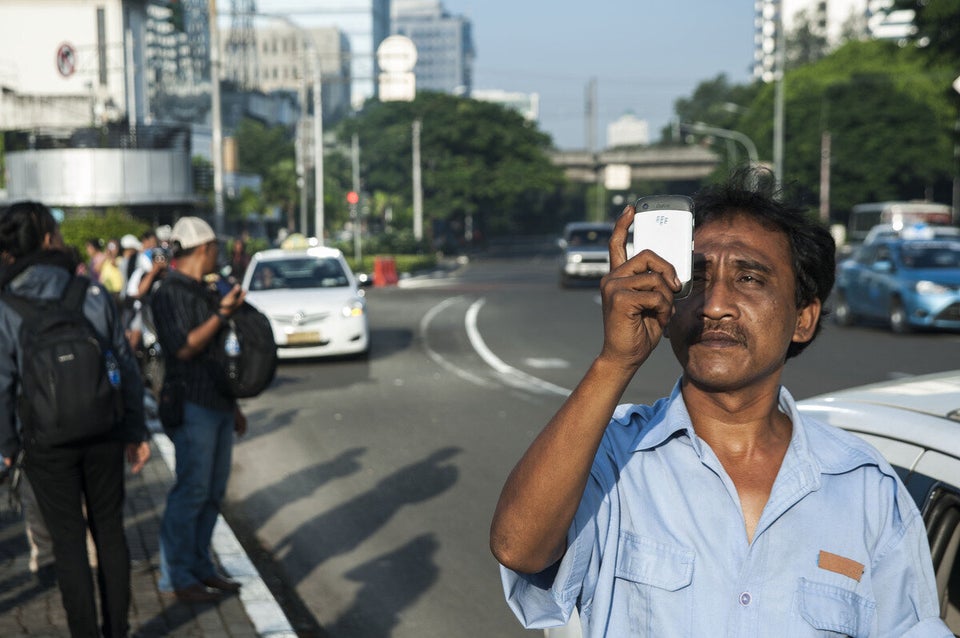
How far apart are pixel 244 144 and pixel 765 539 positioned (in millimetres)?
92330

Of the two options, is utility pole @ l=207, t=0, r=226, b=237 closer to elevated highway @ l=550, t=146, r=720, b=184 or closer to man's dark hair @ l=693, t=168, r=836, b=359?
man's dark hair @ l=693, t=168, r=836, b=359

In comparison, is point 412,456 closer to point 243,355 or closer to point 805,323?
point 243,355

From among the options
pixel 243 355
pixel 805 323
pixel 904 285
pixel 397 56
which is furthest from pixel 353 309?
pixel 397 56

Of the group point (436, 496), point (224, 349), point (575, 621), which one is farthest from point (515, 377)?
point (575, 621)

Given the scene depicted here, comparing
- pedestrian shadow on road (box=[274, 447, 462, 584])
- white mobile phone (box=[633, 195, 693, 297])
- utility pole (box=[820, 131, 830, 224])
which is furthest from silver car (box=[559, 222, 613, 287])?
utility pole (box=[820, 131, 830, 224])

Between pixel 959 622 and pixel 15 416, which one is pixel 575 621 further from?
pixel 15 416

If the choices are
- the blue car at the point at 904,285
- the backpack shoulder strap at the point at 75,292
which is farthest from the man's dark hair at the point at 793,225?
the blue car at the point at 904,285

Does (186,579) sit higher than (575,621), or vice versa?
(575,621)

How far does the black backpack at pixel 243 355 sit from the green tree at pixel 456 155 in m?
75.1

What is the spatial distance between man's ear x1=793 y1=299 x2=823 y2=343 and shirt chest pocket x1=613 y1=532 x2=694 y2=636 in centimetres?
58

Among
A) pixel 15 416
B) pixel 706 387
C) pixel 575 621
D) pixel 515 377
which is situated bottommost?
pixel 515 377

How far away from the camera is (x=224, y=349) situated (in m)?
6.02

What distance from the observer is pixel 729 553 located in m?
2.10

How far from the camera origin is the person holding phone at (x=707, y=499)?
6.61ft
